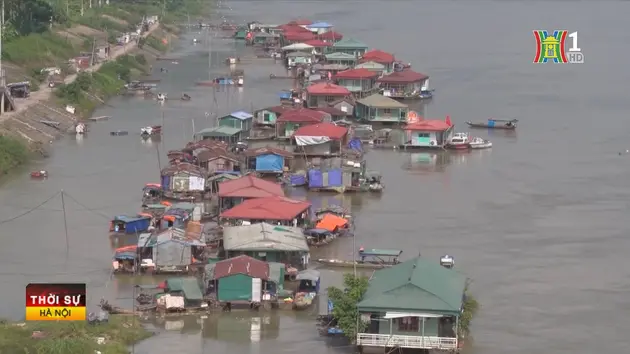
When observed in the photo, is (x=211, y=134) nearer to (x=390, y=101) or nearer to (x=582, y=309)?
(x=390, y=101)

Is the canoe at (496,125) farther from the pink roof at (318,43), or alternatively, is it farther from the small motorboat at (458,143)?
the pink roof at (318,43)

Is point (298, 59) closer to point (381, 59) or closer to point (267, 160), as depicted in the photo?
point (381, 59)

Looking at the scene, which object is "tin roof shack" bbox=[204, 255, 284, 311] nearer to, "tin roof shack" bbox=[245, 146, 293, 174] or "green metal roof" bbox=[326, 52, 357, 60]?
"tin roof shack" bbox=[245, 146, 293, 174]

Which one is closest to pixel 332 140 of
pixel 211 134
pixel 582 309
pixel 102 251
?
pixel 211 134

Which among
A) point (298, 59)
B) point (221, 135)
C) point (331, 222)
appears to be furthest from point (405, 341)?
point (298, 59)

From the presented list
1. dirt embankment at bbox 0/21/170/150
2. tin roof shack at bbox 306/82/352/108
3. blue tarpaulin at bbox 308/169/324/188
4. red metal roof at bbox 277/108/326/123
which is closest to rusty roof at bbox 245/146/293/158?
blue tarpaulin at bbox 308/169/324/188

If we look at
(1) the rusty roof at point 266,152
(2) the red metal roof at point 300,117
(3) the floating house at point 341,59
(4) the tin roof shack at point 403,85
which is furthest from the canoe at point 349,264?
(3) the floating house at point 341,59
